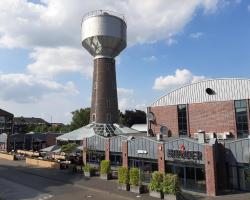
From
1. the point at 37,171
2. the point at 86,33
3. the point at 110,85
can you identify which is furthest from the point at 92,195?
the point at 86,33

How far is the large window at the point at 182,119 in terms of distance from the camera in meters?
45.1

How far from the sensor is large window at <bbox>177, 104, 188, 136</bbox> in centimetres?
4509

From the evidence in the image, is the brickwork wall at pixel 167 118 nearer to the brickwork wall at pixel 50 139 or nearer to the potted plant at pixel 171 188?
the potted plant at pixel 171 188

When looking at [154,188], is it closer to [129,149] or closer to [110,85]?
[129,149]

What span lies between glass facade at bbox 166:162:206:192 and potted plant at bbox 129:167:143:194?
414 centimetres

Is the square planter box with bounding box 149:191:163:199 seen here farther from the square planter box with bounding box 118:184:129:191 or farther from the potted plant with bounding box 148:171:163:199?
the square planter box with bounding box 118:184:129:191

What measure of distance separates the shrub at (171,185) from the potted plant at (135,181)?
10.4 feet

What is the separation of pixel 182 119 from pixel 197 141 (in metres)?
13.7

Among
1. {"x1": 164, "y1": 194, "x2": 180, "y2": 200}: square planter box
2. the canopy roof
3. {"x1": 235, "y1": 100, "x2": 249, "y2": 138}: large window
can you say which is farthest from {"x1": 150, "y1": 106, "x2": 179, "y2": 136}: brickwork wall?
{"x1": 164, "y1": 194, "x2": 180, "y2": 200}: square planter box

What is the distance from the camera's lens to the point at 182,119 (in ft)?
149

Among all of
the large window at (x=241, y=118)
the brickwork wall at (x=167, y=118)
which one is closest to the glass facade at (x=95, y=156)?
the brickwork wall at (x=167, y=118)

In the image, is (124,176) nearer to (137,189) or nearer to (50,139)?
(137,189)

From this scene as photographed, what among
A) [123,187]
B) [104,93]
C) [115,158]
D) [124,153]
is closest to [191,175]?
[123,187]

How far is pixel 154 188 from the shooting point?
94.1ft
